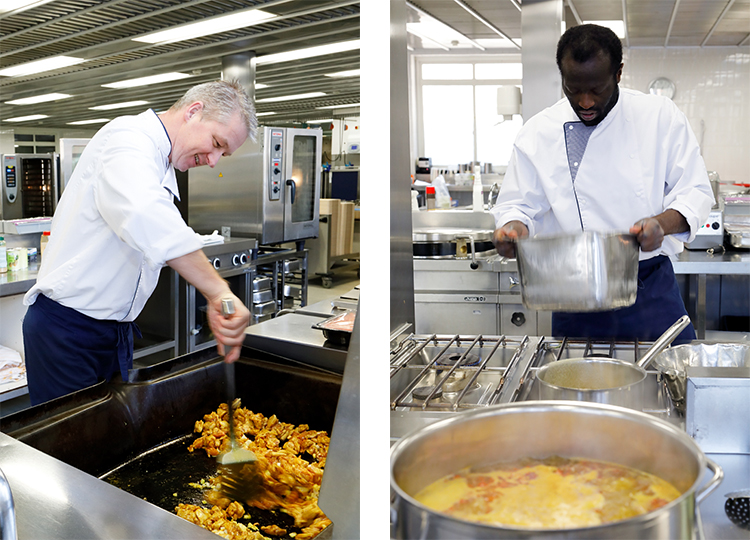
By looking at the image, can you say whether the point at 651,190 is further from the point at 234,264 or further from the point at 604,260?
the point at 234,264

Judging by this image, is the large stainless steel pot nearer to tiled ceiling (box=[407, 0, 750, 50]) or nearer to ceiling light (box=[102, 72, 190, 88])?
tiled ceiling (box=[407, 0, 750, 50])

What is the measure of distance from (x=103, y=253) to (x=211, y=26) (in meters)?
4.75

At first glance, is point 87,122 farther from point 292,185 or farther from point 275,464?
point 275,464

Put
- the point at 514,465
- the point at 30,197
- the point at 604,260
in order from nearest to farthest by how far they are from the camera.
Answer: the point at 514,465
the point at 604,260
the point at 30,197

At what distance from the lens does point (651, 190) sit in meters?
1.71

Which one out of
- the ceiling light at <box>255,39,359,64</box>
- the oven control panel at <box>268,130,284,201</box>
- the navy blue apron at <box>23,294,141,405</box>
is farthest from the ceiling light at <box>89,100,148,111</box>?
the navy blue apron at <box>23,294,141,405</box>

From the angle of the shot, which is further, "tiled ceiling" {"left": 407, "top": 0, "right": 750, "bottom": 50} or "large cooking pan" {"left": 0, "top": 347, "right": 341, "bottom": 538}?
"tiled ceiling" {"left": 407, "top": 0, "right": 750, "bottom": 50}

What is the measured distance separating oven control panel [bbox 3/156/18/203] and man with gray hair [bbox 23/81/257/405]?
10.8 feet

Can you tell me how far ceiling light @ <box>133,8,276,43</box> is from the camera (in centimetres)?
549

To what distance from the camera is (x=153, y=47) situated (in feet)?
21.7

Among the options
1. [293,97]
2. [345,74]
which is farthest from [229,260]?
[293,97]

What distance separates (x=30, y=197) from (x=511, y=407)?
5138 millimetres

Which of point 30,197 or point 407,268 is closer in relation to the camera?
point 407,268

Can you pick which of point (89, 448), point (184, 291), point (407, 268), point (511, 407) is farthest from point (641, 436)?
point (184, 291)
